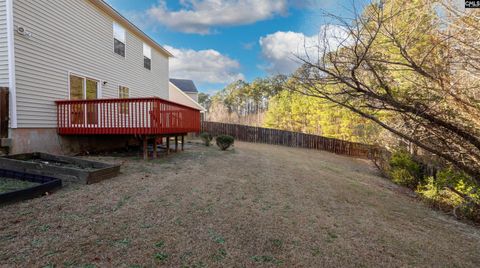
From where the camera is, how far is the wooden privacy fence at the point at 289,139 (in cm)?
1623

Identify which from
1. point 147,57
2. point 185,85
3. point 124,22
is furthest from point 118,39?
point 185,85

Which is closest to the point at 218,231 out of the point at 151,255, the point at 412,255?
the point at 151,255

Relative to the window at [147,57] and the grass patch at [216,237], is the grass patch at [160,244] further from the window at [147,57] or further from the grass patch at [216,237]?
the window at [147,57]

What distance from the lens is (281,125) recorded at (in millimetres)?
22625

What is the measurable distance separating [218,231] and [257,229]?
53 cm

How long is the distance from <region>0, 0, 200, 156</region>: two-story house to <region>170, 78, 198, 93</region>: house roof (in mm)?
17578

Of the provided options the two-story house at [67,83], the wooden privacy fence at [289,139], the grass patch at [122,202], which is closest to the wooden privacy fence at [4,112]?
the two-story house at [67,83]

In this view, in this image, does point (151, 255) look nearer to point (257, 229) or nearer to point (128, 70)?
point (257, 229)

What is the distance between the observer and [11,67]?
5605mm

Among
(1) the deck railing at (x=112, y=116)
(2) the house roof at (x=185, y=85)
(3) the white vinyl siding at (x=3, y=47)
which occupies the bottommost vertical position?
(1) the deck railing at (x=112, y=116)

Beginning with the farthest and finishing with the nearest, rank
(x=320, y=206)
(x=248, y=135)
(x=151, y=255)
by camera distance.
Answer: (x=248, y=135) → (x=320, y=206) → (x=151, y=255)

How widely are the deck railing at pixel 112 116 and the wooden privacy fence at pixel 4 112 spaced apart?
1.31 m

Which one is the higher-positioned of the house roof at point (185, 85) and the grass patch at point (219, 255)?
the house roof at point (185, 85)

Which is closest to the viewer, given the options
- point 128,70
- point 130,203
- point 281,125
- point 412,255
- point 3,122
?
point 412,255
